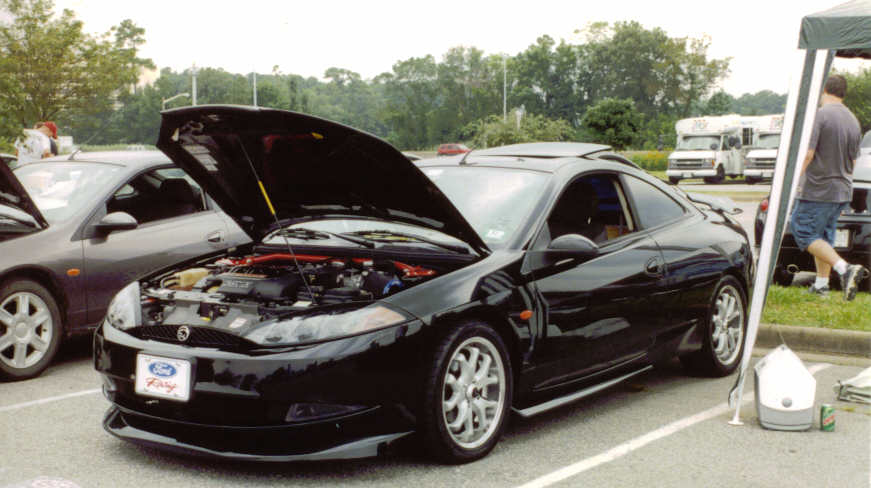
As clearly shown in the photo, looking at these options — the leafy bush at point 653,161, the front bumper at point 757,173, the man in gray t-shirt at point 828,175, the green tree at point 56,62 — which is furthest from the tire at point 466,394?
the leafy bush at point 653,161

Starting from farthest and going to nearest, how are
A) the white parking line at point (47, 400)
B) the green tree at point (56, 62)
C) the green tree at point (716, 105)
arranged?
the green tree at point (716, 105), the green tree at point (56, 62), the white parking line at point (47, 400)

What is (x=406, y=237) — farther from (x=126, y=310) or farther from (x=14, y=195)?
(x=14, y=195)

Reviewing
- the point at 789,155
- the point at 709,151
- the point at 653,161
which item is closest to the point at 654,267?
the point at 789,155

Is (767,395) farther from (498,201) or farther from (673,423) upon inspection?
(498,201)

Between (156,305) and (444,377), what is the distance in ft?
4.82

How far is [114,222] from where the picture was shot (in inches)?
255

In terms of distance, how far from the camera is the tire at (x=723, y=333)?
594 cm

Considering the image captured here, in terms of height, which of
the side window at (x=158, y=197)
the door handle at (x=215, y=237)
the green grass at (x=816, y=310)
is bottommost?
the green grass at (x=816, y=310)

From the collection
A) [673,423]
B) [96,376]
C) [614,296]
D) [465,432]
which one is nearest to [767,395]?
[673,423]

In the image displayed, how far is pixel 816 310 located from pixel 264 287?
16.4ft

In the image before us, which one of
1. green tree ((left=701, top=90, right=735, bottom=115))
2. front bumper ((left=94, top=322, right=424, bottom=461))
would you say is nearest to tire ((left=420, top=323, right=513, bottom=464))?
front bumper ((left=94, top=322, right=424, bottom=461))

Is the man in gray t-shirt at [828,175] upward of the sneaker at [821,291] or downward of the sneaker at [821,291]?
upward

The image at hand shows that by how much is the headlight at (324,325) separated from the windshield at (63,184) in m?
3.32

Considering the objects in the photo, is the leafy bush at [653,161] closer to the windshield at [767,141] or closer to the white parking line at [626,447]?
the windshield at [767,141]
